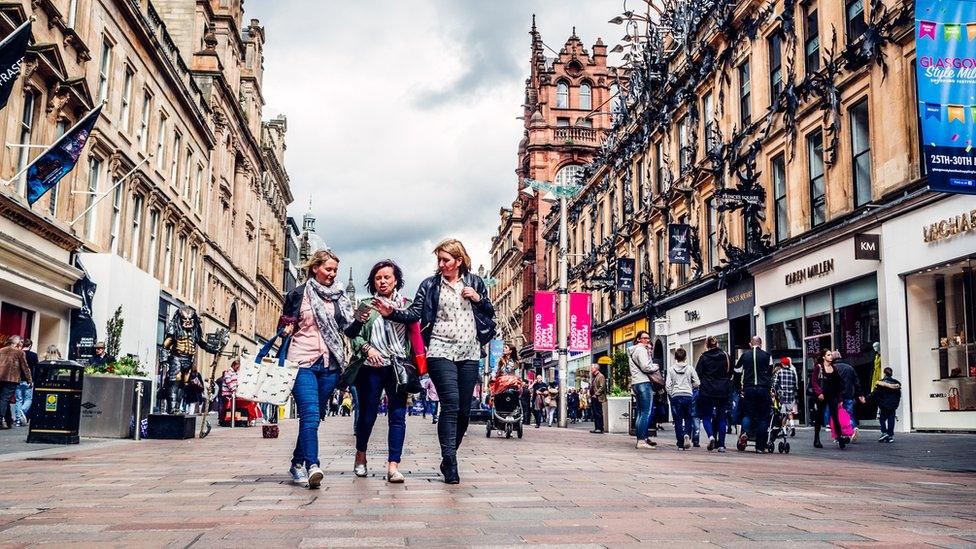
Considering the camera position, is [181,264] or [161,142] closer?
[161,142]

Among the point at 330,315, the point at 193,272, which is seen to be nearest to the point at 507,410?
the point at 330,315

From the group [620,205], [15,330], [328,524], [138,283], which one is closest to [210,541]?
[328,524]

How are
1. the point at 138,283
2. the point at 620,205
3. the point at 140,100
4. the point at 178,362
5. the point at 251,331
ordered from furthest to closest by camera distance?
the point at 251,331
the point at 620,205
the point at 140,100
the point at 138,283
the point at 178,362

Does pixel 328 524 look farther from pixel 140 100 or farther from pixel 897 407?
pixel 140 100

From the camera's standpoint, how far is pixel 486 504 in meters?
5.86

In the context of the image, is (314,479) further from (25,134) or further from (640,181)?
(640,181)

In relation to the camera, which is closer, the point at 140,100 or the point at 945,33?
the point at 945,33

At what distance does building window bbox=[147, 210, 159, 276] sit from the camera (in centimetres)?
3142

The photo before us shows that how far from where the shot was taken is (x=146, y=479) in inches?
303

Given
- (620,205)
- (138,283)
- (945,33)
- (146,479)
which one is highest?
(620,205)

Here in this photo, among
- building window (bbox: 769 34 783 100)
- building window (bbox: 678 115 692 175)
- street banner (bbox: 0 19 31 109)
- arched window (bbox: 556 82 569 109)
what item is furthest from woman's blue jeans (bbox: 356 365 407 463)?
arched window (bbox: 556 82 569 109)

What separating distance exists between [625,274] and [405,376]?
1162 inches

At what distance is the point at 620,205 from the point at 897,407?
79.7 ft

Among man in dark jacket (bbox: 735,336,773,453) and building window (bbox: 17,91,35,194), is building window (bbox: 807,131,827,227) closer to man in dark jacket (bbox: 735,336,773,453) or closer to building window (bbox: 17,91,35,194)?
man in dark jacket (bbox: 735,336,773,453)
